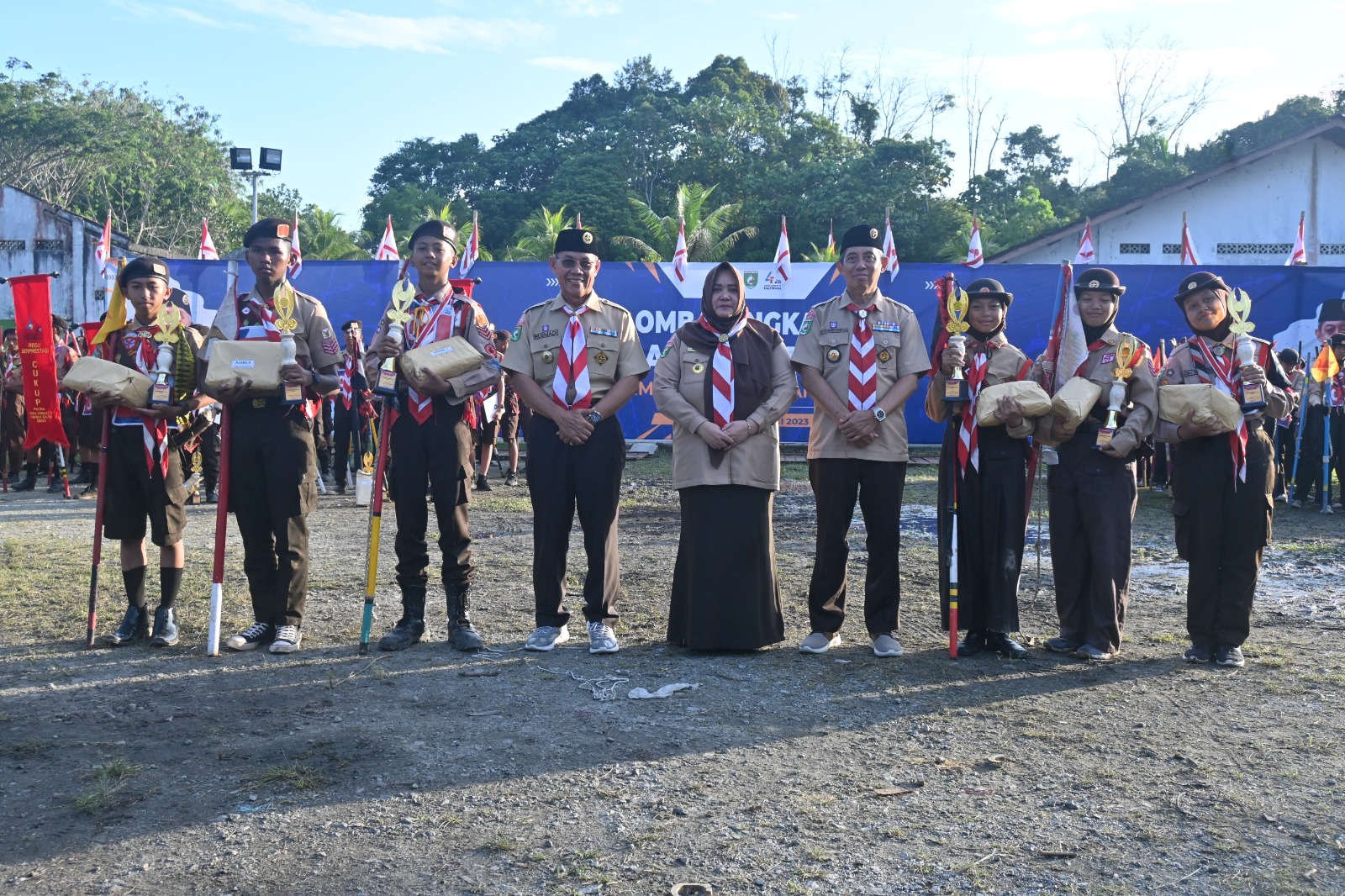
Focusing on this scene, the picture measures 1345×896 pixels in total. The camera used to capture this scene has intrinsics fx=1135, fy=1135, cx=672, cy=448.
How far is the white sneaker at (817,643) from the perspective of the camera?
602 cm

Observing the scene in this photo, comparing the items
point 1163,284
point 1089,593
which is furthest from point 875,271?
point 1163,284

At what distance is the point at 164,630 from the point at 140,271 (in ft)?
6.37

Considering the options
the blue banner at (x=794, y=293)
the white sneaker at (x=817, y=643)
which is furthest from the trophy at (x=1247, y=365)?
the blue banner at (x=794, y=293)

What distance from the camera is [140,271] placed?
20.1 ft

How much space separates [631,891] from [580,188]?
3767 cm

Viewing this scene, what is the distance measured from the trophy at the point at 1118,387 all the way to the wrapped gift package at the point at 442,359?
3269 millimetres

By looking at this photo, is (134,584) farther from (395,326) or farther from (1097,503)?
(1097,503)

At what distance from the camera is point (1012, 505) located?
602 cm

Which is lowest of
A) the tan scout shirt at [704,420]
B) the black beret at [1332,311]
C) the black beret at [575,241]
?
the tan scout shirt at [704,420]

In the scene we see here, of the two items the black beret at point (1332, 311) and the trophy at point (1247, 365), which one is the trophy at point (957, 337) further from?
the black beret at point (1332, 311)

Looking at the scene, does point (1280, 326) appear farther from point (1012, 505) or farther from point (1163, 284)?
point (1012, 505)

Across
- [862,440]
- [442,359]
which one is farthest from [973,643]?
[442,359]

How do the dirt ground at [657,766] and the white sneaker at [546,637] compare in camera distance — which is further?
the white sneaker at [546,637]

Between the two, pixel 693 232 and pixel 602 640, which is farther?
pixel 693 232
